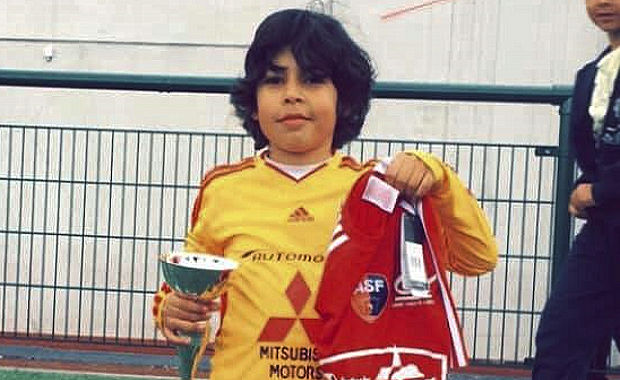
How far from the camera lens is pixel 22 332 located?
652cm

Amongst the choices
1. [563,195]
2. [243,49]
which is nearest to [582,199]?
[563,195]

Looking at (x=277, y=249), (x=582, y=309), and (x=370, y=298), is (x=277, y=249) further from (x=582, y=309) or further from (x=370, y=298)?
(x=582, y=309)

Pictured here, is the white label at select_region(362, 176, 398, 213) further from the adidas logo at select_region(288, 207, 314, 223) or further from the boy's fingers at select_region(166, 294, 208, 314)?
the boy's fingers at select_region(166, 294, 208, 314)

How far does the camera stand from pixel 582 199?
3.47 meters

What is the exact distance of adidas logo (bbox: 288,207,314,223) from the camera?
216 cm

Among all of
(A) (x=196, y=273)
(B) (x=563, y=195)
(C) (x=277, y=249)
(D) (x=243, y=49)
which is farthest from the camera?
(D) (x=243, y=49)

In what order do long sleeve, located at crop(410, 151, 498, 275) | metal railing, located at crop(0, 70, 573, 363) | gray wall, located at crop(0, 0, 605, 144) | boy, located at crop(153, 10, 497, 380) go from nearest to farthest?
long sleeve, located at crop(410, 151, 498, 275) < boy, located at crop(153, 10, 497, 380) < metal railing, located at crop(0, 70, 573, 363) < gray wall, located at crop(0, 0, 605, 144)

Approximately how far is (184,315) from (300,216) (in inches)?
12.2

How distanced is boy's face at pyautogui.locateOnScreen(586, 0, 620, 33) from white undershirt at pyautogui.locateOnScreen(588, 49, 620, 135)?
8 centimetres

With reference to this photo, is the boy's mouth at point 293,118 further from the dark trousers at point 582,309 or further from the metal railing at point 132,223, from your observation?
the metal railing at point 132,223

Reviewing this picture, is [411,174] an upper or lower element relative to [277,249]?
upper

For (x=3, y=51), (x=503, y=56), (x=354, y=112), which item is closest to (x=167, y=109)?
(x=3, y=51)

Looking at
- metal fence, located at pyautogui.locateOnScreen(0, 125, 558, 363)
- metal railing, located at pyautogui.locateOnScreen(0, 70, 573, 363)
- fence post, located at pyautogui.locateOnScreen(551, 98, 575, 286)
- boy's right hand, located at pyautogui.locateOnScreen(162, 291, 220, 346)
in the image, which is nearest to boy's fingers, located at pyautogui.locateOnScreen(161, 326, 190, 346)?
boy's right hand, located at pyautogui.locateOnScreen(162, 291, 220, 346)

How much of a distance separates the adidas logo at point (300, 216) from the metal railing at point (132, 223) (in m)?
3.03
